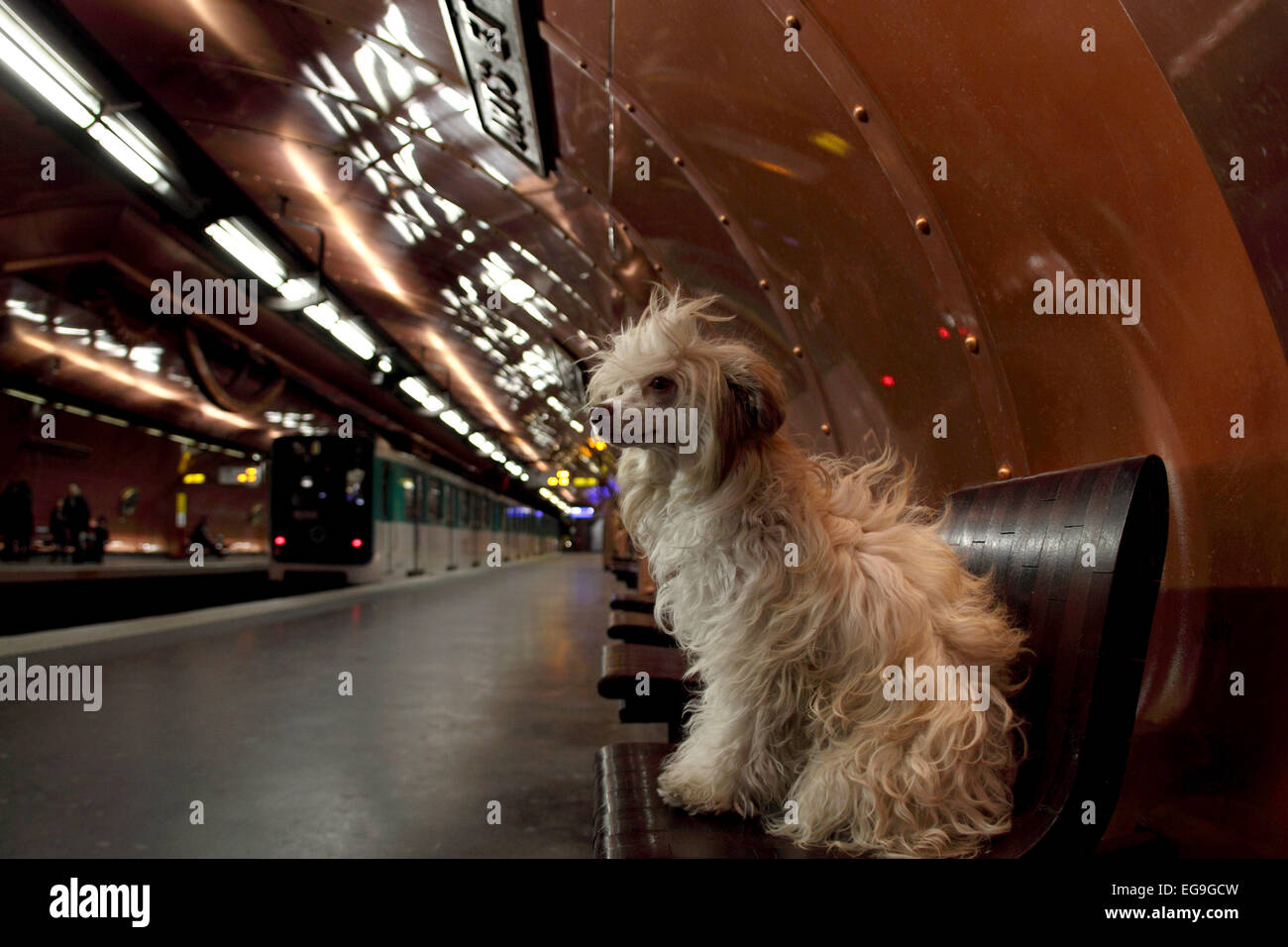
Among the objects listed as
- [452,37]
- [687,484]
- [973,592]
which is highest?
[452,37]

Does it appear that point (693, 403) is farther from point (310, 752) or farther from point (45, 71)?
point (45, 71)

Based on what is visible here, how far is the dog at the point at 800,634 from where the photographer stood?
4.18ft

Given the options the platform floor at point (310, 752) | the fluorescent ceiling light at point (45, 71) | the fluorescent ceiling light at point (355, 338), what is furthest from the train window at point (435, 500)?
the fluorescent ceiling light at point (45, 71)

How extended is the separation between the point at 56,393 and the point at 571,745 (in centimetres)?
1793

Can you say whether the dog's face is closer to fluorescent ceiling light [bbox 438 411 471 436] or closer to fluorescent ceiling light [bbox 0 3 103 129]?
fluorescent ceiling light [bbox 0 3 103 129]

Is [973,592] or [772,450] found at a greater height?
[772,450]

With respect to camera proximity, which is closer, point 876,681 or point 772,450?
point 876,681

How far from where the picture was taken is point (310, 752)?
3.80 metres

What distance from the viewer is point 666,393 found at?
4.68 feet

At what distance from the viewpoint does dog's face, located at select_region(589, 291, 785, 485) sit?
1379 millimetres

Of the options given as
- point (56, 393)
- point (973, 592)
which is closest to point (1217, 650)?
point (973, 592)
